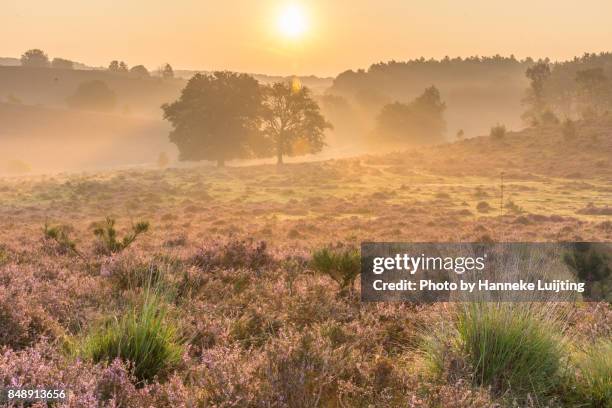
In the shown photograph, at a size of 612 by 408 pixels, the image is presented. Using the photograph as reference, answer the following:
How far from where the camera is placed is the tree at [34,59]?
166500 millimetres

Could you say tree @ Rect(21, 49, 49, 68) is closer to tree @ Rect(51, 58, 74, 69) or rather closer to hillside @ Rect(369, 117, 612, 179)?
tree @ Rect(51, 58, 74, 69)

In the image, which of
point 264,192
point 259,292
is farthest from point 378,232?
point 264,192

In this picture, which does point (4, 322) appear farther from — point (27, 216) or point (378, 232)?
point (27, 216)

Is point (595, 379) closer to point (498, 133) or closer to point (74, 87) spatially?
point (498, 133)

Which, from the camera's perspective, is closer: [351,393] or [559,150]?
[351,393]

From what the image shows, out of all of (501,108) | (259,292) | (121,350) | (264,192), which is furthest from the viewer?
(501,108)

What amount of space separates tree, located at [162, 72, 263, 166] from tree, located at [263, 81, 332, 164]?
1618 mm

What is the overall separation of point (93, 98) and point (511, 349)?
140 metres

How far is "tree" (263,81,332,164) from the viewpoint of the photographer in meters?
62.2

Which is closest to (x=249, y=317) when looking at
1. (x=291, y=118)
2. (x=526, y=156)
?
(x=526, y=156)

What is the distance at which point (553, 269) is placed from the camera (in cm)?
1073

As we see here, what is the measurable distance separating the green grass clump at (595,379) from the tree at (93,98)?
138369mm

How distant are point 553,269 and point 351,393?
8.16 metres

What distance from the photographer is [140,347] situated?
14.6 feet
